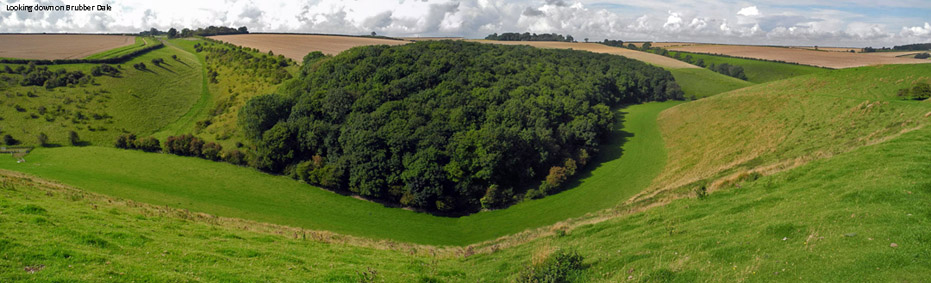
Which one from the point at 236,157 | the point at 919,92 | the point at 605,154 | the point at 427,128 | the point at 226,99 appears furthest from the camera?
the point at 226,99

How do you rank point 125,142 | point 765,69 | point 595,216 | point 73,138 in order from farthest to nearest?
point 765,69
point 125,142
point 73,138
point 595,216

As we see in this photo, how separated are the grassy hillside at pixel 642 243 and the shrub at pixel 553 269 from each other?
1.31 ft

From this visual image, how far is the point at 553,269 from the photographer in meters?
15.2

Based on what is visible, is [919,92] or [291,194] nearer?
[919,92]

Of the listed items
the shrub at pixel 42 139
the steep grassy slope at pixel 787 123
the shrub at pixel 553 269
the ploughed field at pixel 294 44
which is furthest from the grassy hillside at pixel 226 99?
the steep grassy slope at pixel 787 123

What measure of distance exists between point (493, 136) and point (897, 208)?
32.1 m

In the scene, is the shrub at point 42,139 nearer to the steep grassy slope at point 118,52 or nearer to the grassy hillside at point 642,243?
the steep grassy slope at point 118,52

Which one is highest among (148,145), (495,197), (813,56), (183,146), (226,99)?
(813,56)

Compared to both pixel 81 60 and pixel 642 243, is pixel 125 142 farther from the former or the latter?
pixel 642 243

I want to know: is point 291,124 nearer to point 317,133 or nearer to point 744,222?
point 317,133

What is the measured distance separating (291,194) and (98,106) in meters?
42.3

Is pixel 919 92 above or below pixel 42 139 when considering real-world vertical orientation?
above

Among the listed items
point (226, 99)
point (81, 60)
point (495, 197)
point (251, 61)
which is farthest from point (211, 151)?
point (81, 60)

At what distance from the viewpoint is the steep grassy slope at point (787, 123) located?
31344 millimetres
